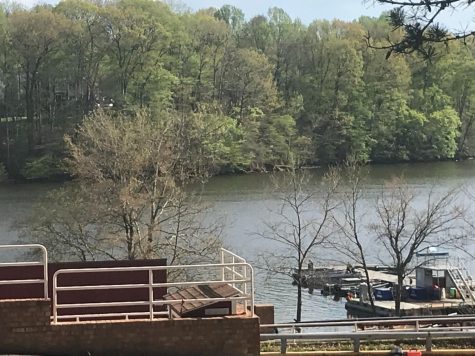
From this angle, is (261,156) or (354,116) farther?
(354,116)

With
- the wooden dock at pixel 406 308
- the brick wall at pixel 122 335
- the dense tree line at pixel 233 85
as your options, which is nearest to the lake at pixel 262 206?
the wooden dock at pixel 406 308

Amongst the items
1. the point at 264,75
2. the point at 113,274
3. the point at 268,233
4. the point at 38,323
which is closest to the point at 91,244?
the point at 268,233

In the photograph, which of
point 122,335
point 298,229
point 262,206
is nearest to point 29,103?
point 262,206

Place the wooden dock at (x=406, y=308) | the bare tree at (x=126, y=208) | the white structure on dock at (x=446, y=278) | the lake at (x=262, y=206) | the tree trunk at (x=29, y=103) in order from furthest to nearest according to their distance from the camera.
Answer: the tree trunk at (x=29, y=103)
the white structure on dock at (x=446, y=278)
the lake at (x=262, y=206)
the wooden dock at (x=406, y=308)
the bare tree at (x=126, y=208)

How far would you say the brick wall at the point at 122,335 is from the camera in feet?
31.5

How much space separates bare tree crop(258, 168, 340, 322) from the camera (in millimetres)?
31094

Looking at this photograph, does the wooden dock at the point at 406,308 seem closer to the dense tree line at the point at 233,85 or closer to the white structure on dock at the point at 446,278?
the white structure on dock at the point at 446,278

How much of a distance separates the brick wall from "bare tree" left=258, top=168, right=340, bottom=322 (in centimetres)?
1684

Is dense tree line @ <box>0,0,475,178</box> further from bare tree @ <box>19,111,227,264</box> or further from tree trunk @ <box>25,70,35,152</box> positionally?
bare tree @ <box>19,111,227,264</box>

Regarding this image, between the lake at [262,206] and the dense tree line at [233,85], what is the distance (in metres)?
4.66

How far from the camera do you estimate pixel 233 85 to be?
81812 millimetres

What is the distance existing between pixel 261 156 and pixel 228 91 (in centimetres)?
1477

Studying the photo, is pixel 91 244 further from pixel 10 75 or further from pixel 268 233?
pixel 10 75

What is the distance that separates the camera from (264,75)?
82750mm
